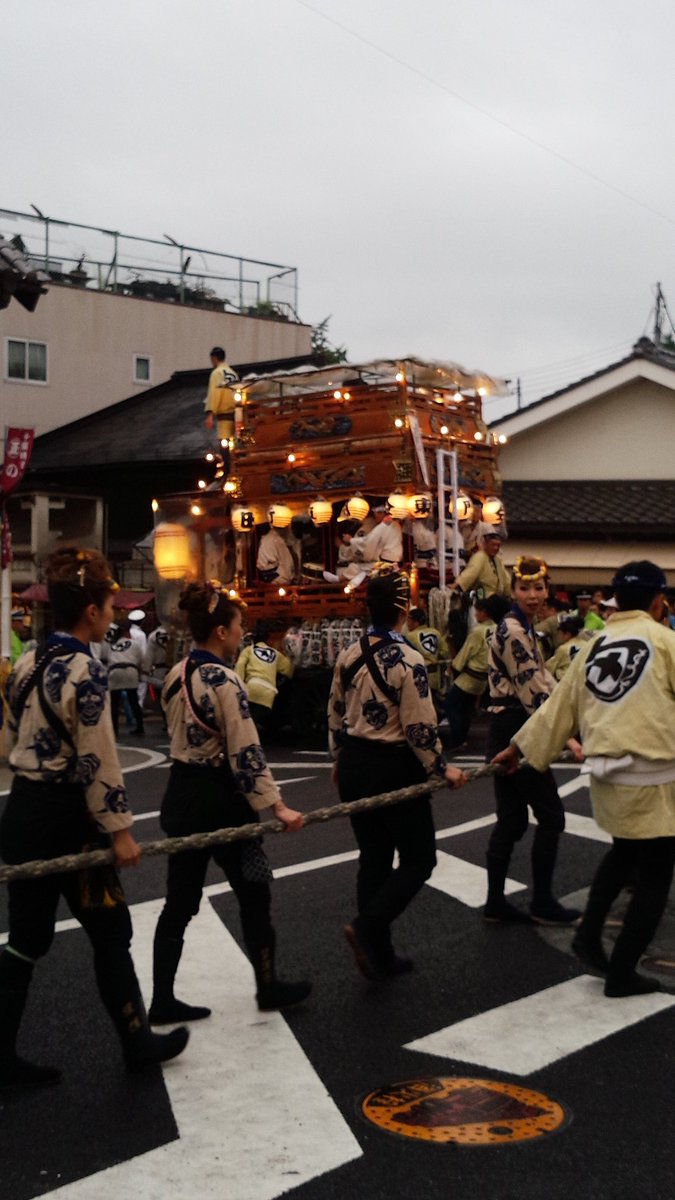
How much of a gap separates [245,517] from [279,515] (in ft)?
1.90

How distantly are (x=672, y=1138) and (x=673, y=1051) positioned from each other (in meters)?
0.80

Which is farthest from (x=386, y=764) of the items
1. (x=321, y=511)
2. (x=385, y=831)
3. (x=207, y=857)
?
(x=321, y=511)

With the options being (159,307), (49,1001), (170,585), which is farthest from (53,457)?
(49,1001)

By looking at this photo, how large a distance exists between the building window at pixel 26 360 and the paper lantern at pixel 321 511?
17740 mm

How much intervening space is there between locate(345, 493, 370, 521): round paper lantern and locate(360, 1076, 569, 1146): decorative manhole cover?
10554mm

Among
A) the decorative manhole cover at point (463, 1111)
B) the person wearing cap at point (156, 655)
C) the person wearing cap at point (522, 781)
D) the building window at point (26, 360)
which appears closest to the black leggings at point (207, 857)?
the decorative manhole cover at point (463, 1111)

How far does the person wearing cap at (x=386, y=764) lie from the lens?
562 cm

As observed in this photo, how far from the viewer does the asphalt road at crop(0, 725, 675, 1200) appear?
147 inches

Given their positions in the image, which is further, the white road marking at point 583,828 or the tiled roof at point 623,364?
the tiled roof at point 623,364

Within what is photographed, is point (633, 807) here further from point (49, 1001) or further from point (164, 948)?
point (49, 1001)

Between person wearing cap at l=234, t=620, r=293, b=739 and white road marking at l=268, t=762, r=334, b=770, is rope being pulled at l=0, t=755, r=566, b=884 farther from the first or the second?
person wearing cap at l=234, t=620, r=293, b=739

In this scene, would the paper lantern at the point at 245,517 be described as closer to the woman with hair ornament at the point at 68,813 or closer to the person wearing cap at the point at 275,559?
the person wearing cap at the point at 275,559

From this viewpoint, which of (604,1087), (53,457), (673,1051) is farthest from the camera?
(53,457)

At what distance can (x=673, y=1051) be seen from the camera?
4738 mm
